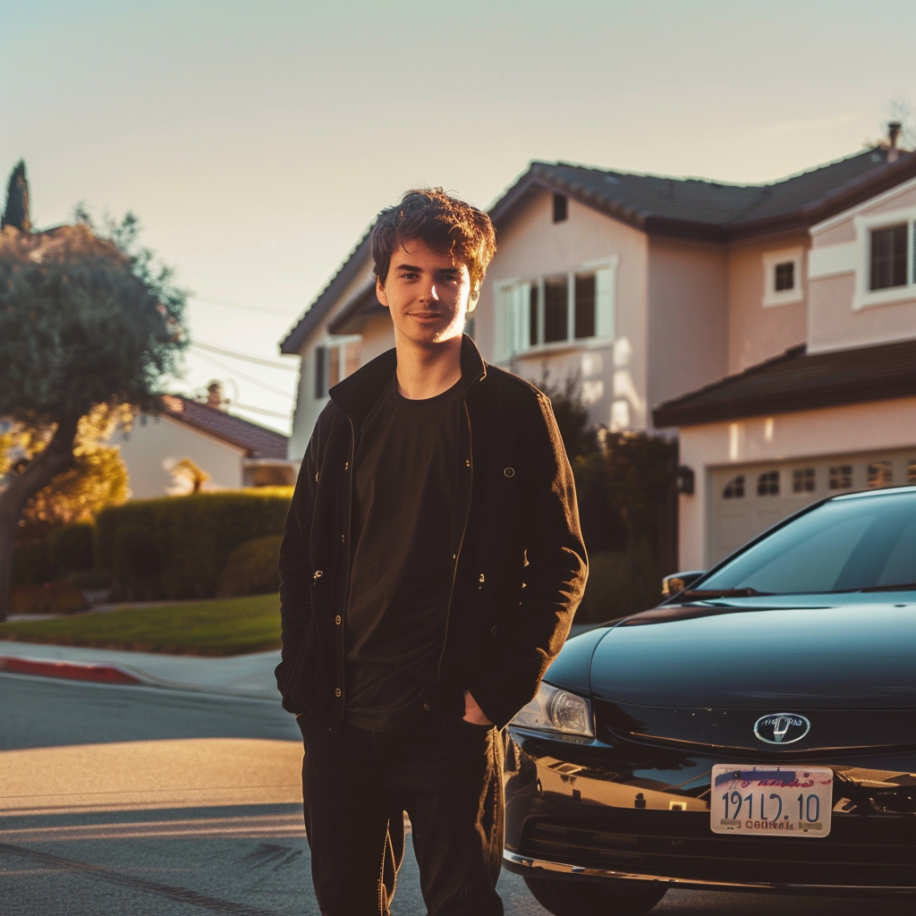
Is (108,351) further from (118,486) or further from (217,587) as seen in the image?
(118,486)

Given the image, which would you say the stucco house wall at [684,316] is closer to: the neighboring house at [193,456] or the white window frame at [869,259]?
the white window frame at [869,259]

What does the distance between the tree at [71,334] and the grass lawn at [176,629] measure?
410 cm

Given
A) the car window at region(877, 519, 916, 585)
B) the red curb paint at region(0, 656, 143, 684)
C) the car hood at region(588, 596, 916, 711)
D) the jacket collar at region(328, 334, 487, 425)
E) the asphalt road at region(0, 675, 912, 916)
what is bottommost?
the red curb paint at region(0, 656, 143, 684)

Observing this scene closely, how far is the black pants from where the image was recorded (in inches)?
108

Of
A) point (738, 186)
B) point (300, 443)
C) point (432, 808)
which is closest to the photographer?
point (432, 808)

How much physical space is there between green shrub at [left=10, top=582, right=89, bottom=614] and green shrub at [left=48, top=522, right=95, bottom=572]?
4.82 meters

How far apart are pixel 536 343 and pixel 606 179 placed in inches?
142

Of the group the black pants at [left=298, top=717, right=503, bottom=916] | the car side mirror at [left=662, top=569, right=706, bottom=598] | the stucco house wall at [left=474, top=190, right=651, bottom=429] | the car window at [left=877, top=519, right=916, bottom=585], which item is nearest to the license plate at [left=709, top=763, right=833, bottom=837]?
the black pants at [left=298, top=717, right=503, bottom=916]

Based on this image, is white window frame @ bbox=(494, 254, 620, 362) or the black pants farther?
white window frame @ bbox=(494, 254, 620, 362)

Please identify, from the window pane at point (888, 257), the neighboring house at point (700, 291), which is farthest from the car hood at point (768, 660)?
the window pane at point (888, 257)

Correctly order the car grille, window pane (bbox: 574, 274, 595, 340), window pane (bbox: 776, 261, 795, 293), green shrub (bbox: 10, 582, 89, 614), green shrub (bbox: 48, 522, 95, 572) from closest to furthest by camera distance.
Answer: the car grille → window pane (bbox: 776, 261, 795, 293) → window pane (bbox: 574, 274, 595, 340) → green shrub (bbox: 10, 582, 89, 614) → green shrub (bbox: 48, 522, 95, 572)

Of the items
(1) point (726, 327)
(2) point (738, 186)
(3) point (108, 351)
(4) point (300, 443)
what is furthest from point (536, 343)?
(4) point (300, 443)

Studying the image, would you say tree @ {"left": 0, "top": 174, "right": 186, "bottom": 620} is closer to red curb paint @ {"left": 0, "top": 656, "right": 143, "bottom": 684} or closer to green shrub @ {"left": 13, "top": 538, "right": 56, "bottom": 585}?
green shrub @ {"left": 13, "top": 538, "right": 56, "bottom": 585}

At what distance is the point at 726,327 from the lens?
78.2 feet
